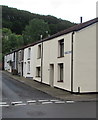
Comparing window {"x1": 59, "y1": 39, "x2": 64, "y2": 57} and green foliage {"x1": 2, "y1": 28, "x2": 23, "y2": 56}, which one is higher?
green foliage {"x1": 2, "y1": 28, "x2": 23, "y2": 56}

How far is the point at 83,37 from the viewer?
19.4m

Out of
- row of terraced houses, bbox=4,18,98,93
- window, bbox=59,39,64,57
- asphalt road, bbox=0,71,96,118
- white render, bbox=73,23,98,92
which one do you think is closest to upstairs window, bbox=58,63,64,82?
row of terraced houses, bbox=4,18,98,93

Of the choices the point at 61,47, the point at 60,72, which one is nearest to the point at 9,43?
the point at 61,47

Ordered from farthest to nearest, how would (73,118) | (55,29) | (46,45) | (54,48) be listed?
(55,29), (46,45), (54,48), (73,118)

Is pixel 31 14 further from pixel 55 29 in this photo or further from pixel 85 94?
pixel 85 94

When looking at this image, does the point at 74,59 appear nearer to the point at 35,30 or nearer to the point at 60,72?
the point at 60,72

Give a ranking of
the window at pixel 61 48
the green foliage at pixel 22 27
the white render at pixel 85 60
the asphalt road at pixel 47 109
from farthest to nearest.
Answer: the green foliage at pixel 22 27 < the window at pixel 61 48 < the white render at pixel 85 60 < the asphalt road at pixel 47 109

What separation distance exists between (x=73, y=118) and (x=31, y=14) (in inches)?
3653

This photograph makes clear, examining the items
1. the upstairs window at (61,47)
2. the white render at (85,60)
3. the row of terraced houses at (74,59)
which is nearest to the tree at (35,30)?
the row of terraced houses at (74,59)

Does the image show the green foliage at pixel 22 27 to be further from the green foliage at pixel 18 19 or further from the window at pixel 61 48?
the window at pixel 61 48

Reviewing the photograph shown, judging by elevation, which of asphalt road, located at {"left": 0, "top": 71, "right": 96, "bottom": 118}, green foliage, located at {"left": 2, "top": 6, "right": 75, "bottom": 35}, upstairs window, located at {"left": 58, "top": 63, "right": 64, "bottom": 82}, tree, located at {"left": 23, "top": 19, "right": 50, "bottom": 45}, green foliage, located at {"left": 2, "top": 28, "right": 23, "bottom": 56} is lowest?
asphalt road, located at {"left": 0, "top": 71, "right": 96, "bottom": 118}

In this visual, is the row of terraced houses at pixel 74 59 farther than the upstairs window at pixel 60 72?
No

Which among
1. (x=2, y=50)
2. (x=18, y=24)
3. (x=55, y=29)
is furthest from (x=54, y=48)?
(x=18, y=24)

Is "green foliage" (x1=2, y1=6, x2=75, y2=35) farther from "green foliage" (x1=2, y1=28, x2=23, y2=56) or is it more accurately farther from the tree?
"green foliage" (x1=2, y1=28, x2=23, y2=56)
